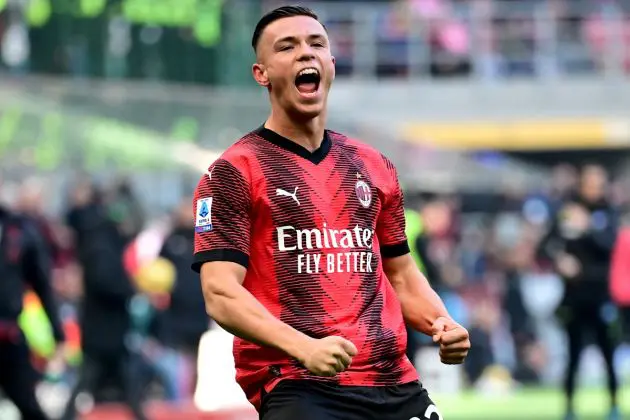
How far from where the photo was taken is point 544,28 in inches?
1321

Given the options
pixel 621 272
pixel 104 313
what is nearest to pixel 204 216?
A: pixel 104 313

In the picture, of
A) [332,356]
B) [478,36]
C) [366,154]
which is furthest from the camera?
[478,36]

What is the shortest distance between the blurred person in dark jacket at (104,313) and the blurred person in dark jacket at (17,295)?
3563 mm

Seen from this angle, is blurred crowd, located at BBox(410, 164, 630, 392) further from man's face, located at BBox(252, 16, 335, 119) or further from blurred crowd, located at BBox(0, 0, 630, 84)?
man's face, located at BBox(252, 16, 335, 119)

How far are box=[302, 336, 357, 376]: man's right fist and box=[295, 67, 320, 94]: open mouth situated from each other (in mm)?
976

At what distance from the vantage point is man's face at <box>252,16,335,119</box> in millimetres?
5918

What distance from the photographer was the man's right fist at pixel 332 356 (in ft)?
17.5

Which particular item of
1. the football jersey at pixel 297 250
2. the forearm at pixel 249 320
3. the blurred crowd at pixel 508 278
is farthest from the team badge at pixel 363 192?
the blurred crowd at pixel 508 278

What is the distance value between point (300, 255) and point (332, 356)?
0.64 metres

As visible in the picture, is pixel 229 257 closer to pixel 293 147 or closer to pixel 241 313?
pixel 241 313

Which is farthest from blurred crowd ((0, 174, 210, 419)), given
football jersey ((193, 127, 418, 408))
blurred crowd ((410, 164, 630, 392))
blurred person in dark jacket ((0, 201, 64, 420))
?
football jersey ((193, 127, 418, 408))

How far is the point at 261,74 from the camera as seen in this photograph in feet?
19.9

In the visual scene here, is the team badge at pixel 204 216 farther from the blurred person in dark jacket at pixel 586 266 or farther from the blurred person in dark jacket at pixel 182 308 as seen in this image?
the blurred person in dark jacket at pixel 182 308

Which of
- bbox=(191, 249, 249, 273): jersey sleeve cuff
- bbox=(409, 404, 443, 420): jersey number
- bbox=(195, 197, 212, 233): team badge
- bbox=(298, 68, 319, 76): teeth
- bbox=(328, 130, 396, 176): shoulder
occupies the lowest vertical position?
bbox=(409, 404, 443, 420): jersey number
